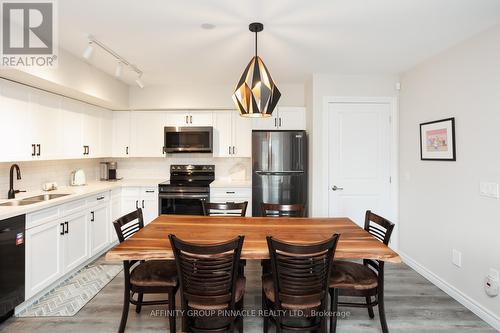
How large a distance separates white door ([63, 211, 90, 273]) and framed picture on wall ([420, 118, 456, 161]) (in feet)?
12.9

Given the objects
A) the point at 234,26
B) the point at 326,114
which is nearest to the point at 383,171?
the point at 326,114

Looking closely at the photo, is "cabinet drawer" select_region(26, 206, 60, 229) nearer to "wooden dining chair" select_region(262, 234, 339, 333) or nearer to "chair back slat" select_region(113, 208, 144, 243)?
"chair back slat" select_region(113, 208, 144, 243)

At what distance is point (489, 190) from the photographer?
2.39 meters

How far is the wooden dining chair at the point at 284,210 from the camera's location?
2836 mm

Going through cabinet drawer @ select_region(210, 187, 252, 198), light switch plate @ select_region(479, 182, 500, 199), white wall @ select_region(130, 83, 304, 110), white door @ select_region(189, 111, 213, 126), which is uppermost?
white wall @ select_region(130, 83, 304, 110)

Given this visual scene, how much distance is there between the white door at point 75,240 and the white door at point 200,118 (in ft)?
6.58

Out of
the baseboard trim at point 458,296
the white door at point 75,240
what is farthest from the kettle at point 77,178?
the baseboard trim at point 458,296

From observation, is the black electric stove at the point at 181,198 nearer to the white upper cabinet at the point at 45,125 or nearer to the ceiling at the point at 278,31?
the white upper cabinet at the point at 45,125

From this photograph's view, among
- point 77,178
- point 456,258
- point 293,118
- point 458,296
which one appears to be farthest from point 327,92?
point 77,178

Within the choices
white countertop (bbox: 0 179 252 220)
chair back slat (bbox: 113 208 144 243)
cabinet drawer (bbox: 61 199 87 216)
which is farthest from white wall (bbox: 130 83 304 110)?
chair back slat (bbox: 113 208 144 243)

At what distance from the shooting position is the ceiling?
2104 millimetres

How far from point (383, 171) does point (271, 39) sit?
7.65 ft

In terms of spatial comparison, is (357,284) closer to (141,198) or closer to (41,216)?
(41,216)

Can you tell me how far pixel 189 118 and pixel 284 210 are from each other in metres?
2.41
